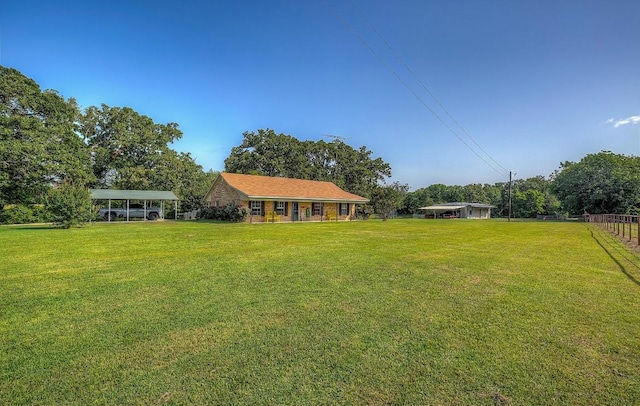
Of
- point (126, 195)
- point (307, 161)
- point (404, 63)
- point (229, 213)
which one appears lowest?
point (229, 213)

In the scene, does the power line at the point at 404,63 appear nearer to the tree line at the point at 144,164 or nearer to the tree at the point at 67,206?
the tree line at the point at 144,164

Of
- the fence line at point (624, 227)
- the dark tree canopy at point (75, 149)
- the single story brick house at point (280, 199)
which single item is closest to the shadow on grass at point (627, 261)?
the fence line at point (624, 227)

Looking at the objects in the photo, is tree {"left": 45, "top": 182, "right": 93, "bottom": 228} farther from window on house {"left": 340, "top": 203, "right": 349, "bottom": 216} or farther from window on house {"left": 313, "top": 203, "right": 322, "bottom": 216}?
window on house {"left": 340, "top": 203, "right": 349, "bottom": 216}

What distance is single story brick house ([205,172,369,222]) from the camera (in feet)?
83.3

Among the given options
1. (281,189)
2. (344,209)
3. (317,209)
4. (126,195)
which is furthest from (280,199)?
(126,195)

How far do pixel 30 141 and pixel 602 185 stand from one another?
60.1m

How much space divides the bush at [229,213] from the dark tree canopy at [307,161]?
1118cm

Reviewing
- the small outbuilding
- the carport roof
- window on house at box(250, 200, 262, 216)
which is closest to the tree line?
the carport roof

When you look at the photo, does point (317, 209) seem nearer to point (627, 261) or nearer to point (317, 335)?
point (627, 261)

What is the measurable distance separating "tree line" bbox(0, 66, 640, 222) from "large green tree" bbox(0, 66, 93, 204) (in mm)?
58

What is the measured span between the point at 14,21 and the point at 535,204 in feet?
225

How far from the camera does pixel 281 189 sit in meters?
28.0

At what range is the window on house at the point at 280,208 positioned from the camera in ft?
87.0

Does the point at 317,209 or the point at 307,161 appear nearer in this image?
the point at 317,209
